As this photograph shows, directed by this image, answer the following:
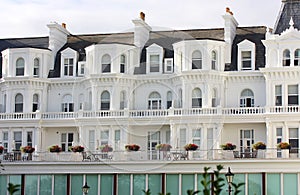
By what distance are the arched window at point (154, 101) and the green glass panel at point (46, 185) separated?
25.1ft

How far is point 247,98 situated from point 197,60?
379 centimetres

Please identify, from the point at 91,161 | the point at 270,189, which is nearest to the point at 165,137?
the point at 91,161

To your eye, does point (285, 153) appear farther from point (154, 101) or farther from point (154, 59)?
point (154, 59)

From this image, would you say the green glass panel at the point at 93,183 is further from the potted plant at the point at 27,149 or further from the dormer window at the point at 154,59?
the dormer window at the point at 154,59

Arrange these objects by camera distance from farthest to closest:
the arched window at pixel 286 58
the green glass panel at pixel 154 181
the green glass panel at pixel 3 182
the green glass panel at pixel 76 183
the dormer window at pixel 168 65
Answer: the dormer window at pixel 168 65 → the green glass panel at pixel 3 182 → the green glass panel at pixel 76 183 → the arched window at pixel 286 58 → the green glass panel at pixel 154 181

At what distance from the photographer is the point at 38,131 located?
4341 cm

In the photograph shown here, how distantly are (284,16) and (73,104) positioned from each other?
1454 centimetres

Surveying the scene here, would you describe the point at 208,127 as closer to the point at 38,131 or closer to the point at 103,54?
the point at 103,54

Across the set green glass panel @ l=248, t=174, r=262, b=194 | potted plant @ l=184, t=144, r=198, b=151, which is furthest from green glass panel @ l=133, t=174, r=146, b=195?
green glass panel @ l=248, t=174, r=262, b=194

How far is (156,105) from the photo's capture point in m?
42.7

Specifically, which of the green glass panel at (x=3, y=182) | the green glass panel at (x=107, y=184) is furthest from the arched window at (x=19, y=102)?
the green glass panel at (x=107, y=184)

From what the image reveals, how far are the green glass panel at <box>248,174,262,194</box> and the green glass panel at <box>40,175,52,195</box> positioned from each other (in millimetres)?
11859

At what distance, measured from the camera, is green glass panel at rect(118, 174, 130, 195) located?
39469 millimetres

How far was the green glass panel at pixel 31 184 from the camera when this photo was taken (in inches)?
1604
